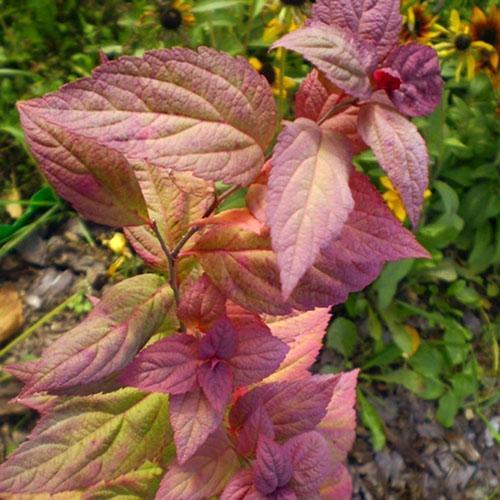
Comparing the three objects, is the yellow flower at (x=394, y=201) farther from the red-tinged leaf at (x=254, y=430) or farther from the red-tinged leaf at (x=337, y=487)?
the red-tinged leaf at (x=254, y=430)

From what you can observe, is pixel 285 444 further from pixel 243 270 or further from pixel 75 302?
pixel 75 302

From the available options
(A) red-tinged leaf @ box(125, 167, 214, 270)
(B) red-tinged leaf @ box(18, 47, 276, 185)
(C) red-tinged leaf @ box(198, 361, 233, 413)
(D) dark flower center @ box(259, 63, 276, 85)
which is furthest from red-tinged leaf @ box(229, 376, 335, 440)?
(D) dark flower center @ box(259, 63, 276, 85)

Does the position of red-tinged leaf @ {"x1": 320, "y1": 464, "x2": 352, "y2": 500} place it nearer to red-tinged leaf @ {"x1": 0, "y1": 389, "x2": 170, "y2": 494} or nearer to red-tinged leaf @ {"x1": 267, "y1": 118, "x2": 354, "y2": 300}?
red-tinged leaf @ {"x1": 0, "y1": 389, "x2": 170, "y2": 494}

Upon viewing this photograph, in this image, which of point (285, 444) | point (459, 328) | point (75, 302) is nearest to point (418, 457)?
point (459, 328)

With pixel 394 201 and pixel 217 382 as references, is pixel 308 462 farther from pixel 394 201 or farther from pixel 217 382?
pixel 394 201

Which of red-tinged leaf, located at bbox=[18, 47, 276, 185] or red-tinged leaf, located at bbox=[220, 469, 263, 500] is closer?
red-tinged leaf, located at bbox=[18, 47, 276, 185]

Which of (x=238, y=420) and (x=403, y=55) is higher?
(x=403, y=55)
